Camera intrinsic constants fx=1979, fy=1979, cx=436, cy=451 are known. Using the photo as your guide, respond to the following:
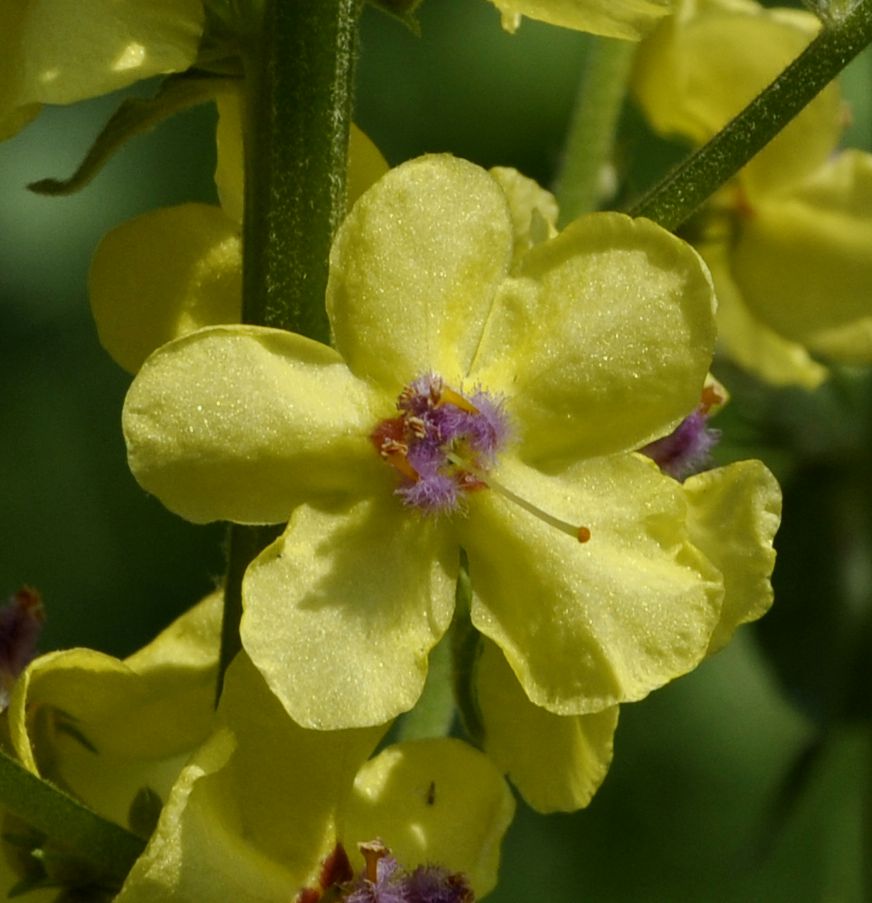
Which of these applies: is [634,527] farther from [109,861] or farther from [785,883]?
[785,883]

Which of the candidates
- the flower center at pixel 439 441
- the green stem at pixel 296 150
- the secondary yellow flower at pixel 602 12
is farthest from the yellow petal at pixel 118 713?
the secondary yellow flower at pixel 602 12

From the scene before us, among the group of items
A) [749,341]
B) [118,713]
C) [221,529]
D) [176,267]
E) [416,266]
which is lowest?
[221,529]

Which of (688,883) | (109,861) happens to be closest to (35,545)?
(688,883)

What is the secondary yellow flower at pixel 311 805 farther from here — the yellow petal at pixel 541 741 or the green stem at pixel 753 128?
the green stem at pixel 753 128

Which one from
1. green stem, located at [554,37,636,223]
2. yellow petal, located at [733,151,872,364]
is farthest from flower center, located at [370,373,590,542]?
yellow petal, located at [733,151,872,364]

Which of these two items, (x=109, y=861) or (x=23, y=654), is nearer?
(x=109, y=861)

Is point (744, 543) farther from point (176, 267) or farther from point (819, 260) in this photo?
point (819, 260)

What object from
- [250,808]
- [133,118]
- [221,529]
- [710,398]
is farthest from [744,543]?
[221,529]
